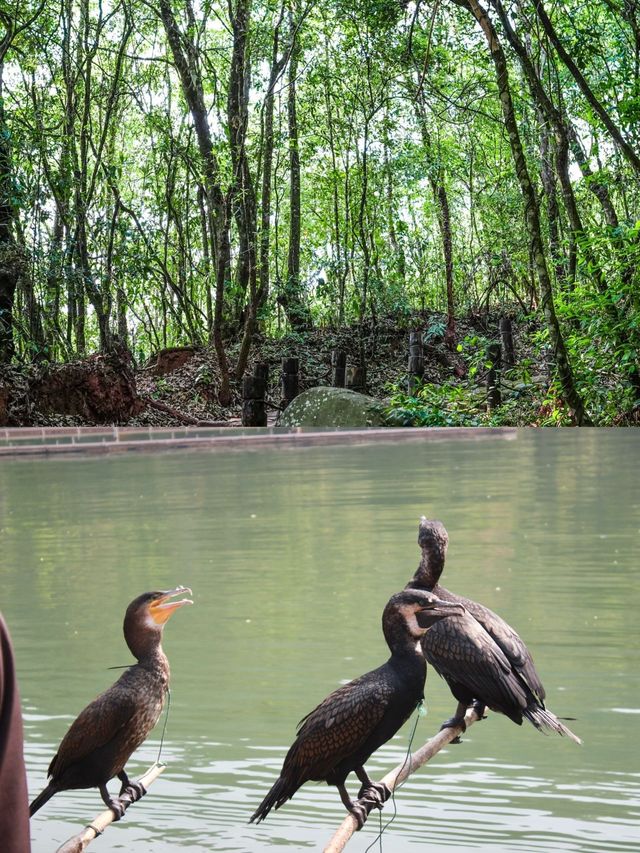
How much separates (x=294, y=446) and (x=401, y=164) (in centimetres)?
684

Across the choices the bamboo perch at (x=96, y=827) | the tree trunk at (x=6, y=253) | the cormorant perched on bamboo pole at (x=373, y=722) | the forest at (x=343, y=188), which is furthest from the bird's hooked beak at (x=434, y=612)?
the tree trunk at (x=6, y=253)

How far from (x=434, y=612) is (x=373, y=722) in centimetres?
10

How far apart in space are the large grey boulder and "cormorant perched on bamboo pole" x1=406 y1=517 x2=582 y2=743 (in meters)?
5.73

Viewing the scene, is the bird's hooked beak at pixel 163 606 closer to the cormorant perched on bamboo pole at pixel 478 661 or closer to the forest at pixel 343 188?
the cormorant perched on bamboo pole at pixel 478 661

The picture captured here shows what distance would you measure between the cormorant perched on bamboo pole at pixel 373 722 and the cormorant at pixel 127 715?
110 millimetres

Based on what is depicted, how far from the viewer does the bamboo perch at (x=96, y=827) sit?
69 cm

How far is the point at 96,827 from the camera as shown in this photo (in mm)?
717

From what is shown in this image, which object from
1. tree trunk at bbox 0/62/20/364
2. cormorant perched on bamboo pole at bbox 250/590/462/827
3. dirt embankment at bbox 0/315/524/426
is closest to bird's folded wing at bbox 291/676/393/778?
cormorant perched on bamboo pole at bbox 250/590/462/827

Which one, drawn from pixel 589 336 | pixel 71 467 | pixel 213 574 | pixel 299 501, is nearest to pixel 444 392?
pixel 589 336

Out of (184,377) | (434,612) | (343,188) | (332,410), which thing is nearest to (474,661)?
(434,612)

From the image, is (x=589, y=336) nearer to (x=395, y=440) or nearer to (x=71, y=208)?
(x=395, y=440)

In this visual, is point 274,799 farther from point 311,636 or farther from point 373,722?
point 311,636

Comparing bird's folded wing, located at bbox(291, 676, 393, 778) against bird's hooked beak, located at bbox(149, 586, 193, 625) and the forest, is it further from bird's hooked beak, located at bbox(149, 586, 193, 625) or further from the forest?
the forest

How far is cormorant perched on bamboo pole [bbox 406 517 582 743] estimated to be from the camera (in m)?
0.91
